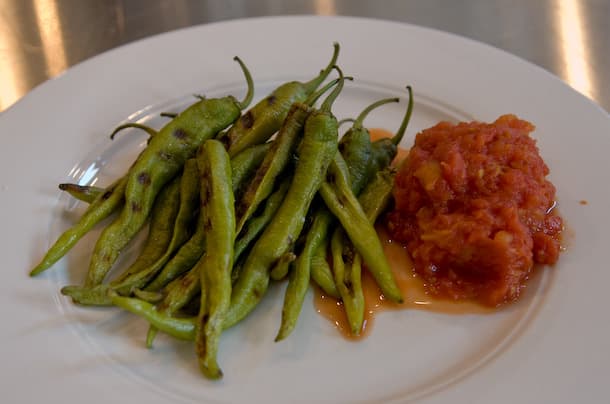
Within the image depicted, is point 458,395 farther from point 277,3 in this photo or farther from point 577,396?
point 277,3

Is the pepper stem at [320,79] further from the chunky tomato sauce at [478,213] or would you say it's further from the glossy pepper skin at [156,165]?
the chunky tomato sauce at [478,213]

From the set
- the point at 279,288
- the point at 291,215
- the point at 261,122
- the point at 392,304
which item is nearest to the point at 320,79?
the point at 261,122

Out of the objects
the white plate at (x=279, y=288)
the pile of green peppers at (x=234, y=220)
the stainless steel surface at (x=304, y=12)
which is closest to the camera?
the white plate at (x=279, y=288)

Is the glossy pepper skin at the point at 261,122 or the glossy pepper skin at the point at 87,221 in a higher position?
the glossy pepper skin at the point at 261,122

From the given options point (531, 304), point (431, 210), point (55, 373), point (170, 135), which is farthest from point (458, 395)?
point (170, 135)

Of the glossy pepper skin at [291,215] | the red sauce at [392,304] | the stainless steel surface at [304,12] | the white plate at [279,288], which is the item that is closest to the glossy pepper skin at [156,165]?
the white plate at [279,288]

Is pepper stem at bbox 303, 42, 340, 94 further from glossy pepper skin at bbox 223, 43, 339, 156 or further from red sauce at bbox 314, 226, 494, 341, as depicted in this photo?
red sauce at bbox 314, 226, 494, 341

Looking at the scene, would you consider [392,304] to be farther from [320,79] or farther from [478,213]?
[320,79]
